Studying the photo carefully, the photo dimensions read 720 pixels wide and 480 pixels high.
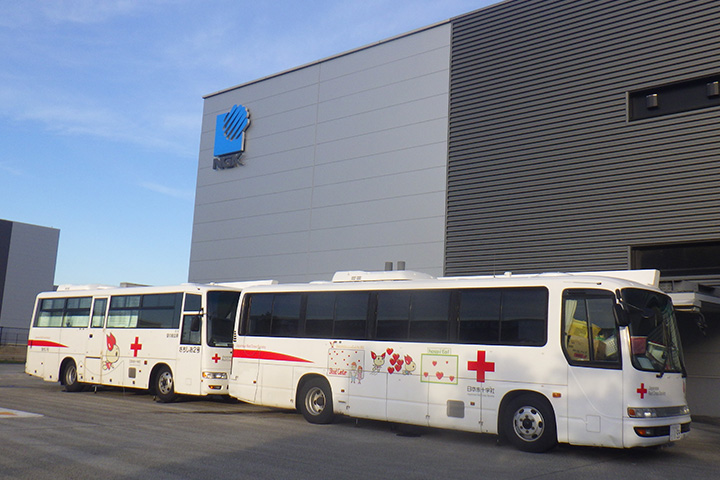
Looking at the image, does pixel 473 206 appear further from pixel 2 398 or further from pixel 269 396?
pixel 2 398

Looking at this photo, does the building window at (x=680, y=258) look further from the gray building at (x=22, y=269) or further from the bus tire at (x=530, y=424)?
the gray building at (x=22, y=269)

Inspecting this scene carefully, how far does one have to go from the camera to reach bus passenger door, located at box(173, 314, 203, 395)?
52.6 feet

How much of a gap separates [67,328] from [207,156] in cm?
1301

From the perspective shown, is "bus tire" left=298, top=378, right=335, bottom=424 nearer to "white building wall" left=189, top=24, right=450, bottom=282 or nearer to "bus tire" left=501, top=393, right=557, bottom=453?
"bus tire" left=501, top=393, right=557, bottom=453

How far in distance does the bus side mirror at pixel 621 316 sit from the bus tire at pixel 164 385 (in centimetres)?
1096

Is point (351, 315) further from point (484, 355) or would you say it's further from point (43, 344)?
point (43, 344)

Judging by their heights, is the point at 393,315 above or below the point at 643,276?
below

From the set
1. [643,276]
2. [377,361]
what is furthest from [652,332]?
[377,361]

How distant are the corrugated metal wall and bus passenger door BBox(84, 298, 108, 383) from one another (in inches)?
417

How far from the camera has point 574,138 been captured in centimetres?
1941

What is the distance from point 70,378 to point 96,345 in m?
1.63

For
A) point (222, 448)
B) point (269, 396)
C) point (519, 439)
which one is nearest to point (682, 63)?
point (519, 439)

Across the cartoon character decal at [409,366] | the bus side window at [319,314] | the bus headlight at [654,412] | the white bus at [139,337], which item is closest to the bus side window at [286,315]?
the bus side window at [319,314]

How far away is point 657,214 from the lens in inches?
691
